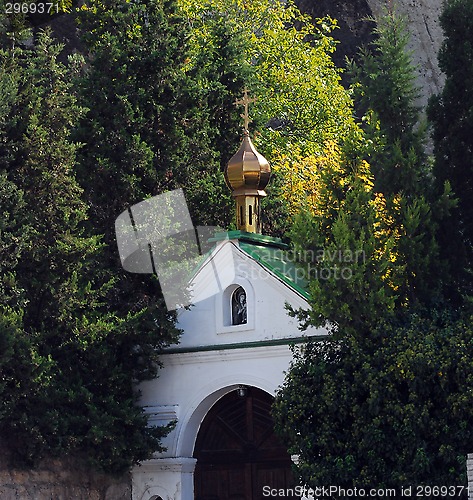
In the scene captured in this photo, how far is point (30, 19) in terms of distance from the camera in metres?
26.3

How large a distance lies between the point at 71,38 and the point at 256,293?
1331 cm

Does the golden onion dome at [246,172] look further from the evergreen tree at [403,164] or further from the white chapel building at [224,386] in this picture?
the evergreen tree at [403,164]

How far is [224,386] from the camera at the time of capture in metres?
17.2

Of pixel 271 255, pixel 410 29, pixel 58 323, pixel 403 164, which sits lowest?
pixel 58 323

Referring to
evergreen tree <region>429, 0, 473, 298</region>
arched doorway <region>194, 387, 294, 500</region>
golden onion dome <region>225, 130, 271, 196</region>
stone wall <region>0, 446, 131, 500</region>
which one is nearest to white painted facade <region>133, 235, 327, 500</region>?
arched doorway <region>194, 387, 294, 500</region>

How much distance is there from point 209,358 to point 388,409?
351 centimetres

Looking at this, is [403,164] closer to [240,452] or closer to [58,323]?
[240,452]

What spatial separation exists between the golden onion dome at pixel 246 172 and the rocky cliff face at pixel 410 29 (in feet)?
43.8

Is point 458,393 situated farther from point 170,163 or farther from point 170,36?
point 170,36

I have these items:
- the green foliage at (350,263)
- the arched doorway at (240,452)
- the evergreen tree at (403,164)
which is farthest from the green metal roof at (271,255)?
the arched doorway at (240,452)

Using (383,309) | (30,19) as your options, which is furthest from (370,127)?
(30,19)

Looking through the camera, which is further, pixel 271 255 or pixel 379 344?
pixel 271 255

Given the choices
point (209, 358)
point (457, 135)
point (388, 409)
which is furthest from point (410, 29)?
point (388, 409)

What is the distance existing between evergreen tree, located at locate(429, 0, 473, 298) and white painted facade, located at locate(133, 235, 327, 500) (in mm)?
2312
